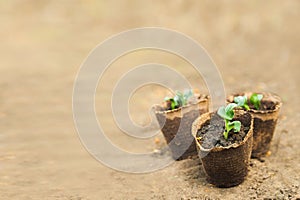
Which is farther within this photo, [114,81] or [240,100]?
[114,81]

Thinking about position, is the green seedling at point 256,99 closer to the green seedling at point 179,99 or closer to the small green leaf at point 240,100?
the small green leaf at point 240,100

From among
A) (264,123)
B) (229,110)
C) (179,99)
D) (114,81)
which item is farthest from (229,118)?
(114,81)

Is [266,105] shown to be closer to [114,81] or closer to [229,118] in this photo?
[229,118]

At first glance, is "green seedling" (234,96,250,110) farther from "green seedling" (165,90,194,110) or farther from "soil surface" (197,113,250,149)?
"green seedling" (165,90,194,110)

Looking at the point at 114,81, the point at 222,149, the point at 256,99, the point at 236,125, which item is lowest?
the point at 222,149

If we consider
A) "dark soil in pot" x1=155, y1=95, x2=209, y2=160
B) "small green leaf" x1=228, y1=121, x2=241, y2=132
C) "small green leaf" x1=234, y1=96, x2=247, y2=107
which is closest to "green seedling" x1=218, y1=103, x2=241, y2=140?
"small green leaf" x1=228, y1=121, x2=241, y2=132

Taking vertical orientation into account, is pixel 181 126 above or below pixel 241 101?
below

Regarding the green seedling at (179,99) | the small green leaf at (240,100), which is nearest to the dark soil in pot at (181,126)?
the green seedling at (179,99)
